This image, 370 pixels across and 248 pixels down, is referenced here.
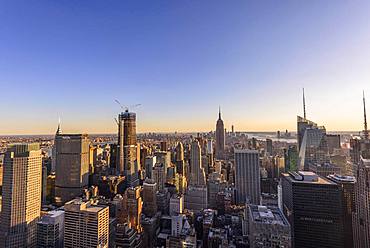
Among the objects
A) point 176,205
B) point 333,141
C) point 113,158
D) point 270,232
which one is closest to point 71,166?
point 113,158

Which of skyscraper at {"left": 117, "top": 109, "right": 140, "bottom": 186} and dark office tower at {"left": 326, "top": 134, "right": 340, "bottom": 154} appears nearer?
dark office tower at {"left": 326, "top": 134, "right": 340, "bottom": 154}

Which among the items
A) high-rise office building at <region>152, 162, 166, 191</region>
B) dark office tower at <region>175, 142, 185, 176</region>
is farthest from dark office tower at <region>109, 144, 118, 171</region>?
high-rise office building at <region>152, 162, 166, 191</region>

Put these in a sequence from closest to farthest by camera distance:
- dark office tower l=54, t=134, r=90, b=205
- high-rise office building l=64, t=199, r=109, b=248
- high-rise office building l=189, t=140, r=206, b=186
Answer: high-rise office building l=64, t=199, r=109, b=248 < dark office tower l=54, t=134, r=90, b=205 < high-rise office building l=189, t=140, r=206, b=186

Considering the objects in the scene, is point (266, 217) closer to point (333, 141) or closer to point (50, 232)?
point (50, 232)

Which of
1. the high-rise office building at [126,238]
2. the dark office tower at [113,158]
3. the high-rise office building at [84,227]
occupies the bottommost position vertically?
the high-rise office building at [126,238]

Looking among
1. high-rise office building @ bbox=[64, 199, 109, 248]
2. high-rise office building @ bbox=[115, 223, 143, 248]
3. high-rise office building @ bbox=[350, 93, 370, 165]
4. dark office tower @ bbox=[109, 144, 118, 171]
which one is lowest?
high-rise office building @ bbox=[115, 223, 143, 248]

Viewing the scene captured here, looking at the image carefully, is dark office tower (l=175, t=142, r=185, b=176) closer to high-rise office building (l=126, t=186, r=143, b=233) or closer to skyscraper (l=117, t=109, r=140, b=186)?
skyscraper (l=117, t=109, r=140, b=186)

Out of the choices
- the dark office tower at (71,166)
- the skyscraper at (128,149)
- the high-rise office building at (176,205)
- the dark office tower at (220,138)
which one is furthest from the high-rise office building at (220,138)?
the dark office tower at (71,166)

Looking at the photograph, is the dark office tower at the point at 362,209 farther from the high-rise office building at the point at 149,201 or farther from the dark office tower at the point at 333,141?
the dark office tower at the point at 333,141

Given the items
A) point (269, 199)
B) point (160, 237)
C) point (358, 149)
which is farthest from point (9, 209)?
point (358, 149)
